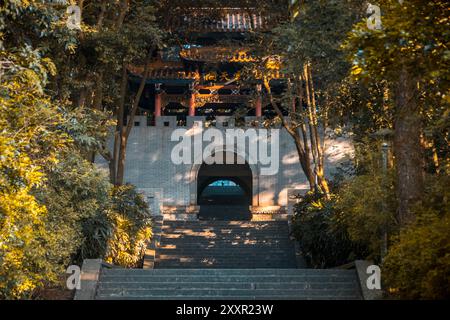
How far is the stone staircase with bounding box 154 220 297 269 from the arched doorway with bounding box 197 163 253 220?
8.66 metres

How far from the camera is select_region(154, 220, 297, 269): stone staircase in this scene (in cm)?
1548

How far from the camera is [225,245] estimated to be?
54.7 ft

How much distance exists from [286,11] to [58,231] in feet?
30.3

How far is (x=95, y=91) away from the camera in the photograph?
1516cm

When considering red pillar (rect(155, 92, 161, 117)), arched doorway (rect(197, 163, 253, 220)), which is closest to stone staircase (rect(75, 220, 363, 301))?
red pillar (rect(155, 92, 161, 117))

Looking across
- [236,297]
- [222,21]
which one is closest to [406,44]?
[236,297]

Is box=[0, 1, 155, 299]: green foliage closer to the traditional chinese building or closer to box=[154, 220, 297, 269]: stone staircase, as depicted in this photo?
box=[154, 220, 297, 269]: stone staircase

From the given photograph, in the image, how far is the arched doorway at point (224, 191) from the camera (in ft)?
91.9

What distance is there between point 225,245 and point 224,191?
1615 cm

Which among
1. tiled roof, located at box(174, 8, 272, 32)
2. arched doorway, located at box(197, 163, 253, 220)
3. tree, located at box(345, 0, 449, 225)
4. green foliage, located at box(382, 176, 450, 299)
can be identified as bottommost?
arched doorway, located at box(197, 163, 253, 220)

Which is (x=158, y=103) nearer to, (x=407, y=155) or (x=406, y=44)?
(x=407, y=155)

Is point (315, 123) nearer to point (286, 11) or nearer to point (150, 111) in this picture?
point (286, 11)
